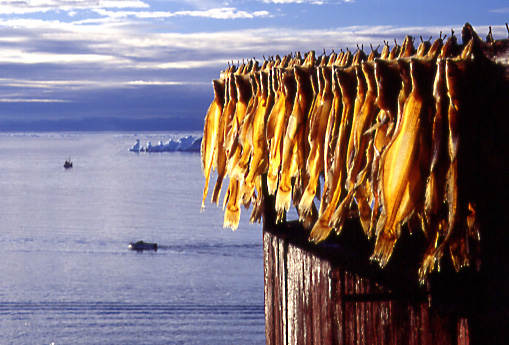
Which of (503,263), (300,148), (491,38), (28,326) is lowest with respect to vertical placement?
(28,326)

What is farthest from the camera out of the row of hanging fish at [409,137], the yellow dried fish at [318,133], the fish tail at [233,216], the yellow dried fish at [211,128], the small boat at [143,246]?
the small boat at [143,246]

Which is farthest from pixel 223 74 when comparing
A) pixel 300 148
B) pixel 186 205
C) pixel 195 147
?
pixel 195 147

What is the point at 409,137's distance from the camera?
5.09 ft

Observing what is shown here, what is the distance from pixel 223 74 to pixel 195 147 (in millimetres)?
156285

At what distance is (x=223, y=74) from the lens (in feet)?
10.0

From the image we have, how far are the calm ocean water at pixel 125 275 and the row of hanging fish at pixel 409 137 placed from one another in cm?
4042

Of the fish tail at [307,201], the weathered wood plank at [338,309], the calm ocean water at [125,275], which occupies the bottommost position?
the calm ocean water at [125,275]

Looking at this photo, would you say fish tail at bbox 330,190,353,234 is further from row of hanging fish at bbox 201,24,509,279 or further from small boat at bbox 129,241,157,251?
small boat at bbox 129,241,157,251

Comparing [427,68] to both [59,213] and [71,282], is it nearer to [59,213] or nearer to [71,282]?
[71,282]

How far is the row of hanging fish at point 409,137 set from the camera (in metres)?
1.52

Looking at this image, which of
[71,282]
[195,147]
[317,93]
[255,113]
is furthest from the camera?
[195,147]

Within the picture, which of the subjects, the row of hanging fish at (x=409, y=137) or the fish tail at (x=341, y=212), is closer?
the row of hanging fish at (x=409, y=137)

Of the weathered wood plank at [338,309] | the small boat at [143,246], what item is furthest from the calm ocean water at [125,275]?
the weathered wood plank at [338,309]

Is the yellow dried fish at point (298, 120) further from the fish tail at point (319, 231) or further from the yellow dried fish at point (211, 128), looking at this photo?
the yellow dried fish at point (211, 128)
